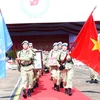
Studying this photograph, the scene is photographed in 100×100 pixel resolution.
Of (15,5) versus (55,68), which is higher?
(15,5)

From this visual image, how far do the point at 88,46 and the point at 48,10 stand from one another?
28.3 meters

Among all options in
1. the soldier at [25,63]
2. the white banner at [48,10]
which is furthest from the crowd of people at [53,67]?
the white banner at [48,10]

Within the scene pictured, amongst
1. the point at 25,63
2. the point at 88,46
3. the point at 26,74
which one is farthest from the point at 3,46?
the point at 88,46

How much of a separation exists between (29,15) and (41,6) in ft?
5.83

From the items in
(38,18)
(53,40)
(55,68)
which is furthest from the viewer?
(53,40)

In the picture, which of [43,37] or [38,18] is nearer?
[38,18]

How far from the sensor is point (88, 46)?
352 inches

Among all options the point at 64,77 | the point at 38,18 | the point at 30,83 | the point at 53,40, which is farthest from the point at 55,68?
the point at 53,40

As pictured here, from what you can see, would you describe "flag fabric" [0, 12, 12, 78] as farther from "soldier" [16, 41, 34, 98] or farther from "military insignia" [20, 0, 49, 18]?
"military insignia" [20, 0, 49, 18]

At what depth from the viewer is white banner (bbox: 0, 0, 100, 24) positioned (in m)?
36.5

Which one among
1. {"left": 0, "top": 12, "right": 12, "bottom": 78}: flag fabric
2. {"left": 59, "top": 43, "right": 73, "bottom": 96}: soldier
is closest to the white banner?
{"left": 59, "top": 43, "right": 73, "bottom": 96}: soldier

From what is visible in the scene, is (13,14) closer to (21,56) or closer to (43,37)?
→ (43,37)

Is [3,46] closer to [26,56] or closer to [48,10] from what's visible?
[26,56]

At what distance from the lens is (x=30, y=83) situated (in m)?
10.3
